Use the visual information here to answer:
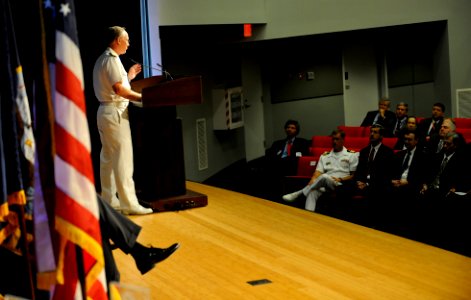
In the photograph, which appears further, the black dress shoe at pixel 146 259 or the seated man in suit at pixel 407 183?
the seated man in suit at pixel 407 183

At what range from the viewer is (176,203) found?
619 centimetres

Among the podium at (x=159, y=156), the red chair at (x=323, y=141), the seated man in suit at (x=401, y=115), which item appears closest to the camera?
the podium at (x=159, y=156)

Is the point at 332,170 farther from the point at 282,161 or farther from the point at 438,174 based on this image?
the point at 438,174

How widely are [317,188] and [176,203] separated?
71.0 inches

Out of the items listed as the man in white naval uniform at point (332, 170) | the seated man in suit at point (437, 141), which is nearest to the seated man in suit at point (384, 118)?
the seated man in suit at point (437, 141)

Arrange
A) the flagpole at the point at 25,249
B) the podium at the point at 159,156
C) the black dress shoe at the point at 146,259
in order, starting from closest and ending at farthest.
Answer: the flagpole at the point at 25,249
the black dress shoe at the point at 146,259
the podium at the point at 159,156

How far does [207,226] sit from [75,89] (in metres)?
2.97

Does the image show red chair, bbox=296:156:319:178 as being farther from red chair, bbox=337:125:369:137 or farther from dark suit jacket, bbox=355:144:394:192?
red chair, bbox=337:125:369:137

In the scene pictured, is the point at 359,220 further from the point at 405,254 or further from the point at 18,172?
the point at 18,172

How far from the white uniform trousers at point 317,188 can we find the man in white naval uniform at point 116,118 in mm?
2003

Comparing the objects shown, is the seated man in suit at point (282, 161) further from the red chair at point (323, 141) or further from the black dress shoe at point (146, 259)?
the black dress shoe at point (146, 259)

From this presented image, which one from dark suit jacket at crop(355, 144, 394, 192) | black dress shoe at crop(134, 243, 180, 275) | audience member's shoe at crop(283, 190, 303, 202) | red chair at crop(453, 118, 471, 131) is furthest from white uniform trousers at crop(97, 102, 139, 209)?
red chair at crop(453, 118, 471, 131)

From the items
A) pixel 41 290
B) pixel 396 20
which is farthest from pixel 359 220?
pixel 396 20

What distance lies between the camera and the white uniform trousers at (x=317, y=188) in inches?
289
